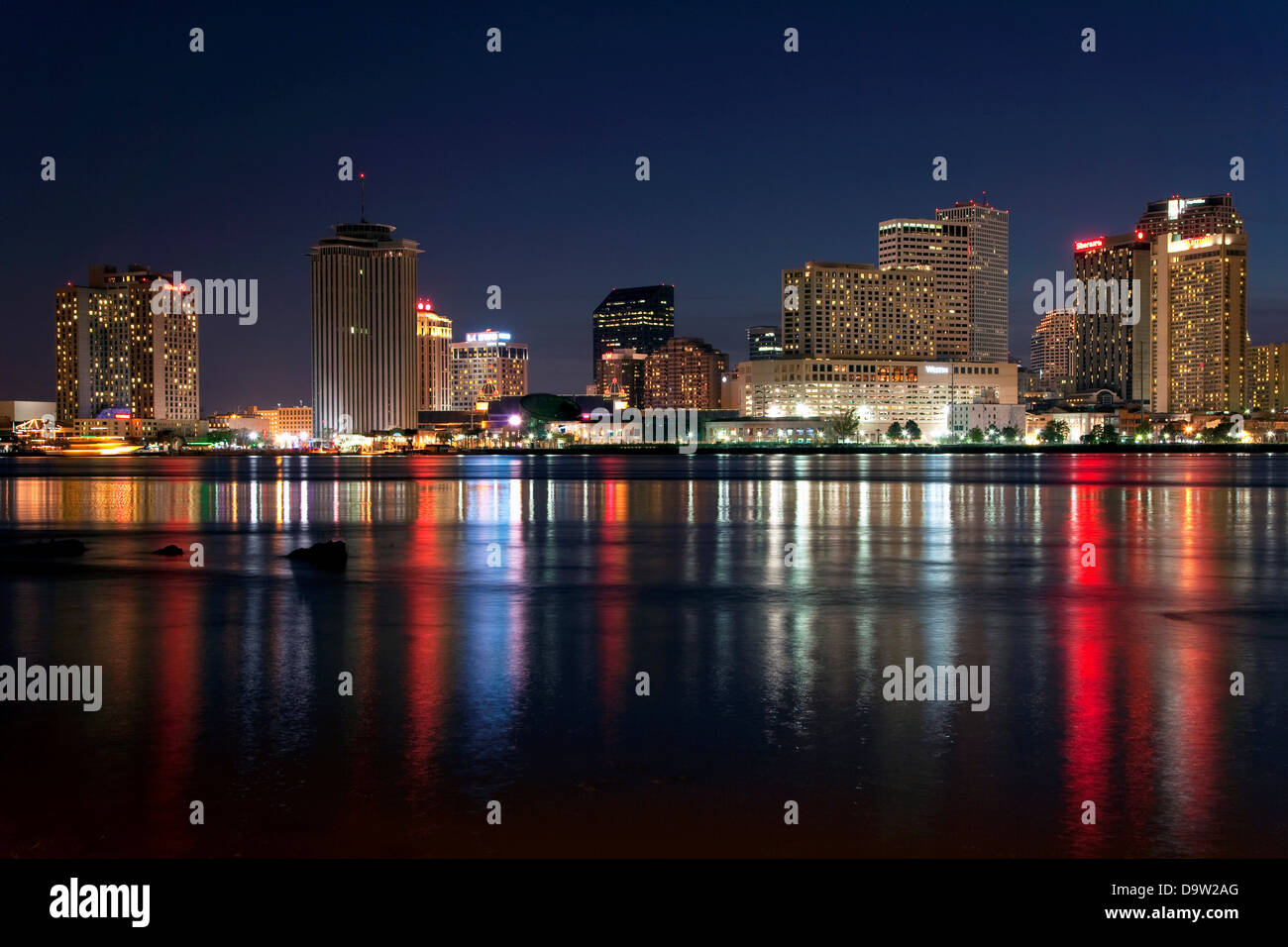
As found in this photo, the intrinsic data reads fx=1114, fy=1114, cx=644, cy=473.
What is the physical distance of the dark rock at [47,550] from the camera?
1270 inches

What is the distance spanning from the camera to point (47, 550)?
32.8 metres

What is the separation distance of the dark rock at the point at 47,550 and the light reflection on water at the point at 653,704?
1016 mm

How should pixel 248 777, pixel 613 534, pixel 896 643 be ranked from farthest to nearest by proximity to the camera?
pixel 613 534 < pixel 896 643 < pixel 248 777

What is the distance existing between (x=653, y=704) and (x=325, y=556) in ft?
61.1

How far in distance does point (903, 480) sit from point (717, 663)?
76.6 metres
